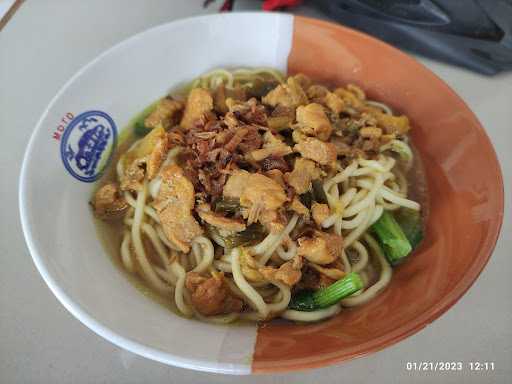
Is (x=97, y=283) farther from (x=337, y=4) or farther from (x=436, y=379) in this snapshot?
(x=337, y=4)

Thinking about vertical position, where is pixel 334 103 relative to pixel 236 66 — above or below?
below

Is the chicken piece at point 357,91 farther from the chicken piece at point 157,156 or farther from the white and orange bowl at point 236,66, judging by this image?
the chicken piece at point 157,156

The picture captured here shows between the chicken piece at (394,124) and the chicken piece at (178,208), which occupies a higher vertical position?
the chicken piece at (394,124)

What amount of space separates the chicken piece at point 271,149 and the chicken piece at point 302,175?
0.07m

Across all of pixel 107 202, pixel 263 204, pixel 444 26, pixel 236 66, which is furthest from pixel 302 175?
pixel 444 26

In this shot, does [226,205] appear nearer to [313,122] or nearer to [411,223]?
[313,122]

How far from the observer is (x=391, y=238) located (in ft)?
5.67

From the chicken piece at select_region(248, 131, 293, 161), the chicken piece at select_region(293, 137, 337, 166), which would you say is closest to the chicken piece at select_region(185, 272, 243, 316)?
the chicken piece at select_region(248, 131, 293, 161)

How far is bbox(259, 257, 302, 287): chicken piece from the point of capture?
157cm

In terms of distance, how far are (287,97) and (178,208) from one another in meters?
A: 0.73

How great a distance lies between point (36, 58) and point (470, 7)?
8.47 feet

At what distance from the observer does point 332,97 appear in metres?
2.00

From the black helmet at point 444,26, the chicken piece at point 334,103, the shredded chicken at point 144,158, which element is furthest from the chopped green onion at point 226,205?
the black helmet at point 444,26

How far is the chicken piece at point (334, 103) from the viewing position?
1985mm
